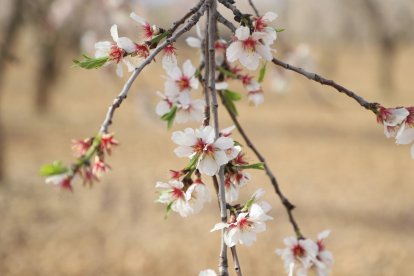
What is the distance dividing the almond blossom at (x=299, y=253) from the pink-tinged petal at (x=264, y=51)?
43cm

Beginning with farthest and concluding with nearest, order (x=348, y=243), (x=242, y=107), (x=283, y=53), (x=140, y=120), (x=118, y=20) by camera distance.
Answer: (x=242, y=107)
(x=140, y=120)
(x=118, y=20)
(x=348, y=243)
(x=283, y=53)

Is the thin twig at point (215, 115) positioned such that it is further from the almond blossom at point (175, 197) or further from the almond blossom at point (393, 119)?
the almond blossom at point (393, 119)

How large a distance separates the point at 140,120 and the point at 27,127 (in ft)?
5.94

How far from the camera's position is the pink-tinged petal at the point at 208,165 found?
0.77 metres

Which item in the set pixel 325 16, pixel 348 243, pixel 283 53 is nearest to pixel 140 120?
pixel 348 243

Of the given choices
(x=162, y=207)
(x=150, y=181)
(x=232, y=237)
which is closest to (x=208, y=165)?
(x=232, y=237)

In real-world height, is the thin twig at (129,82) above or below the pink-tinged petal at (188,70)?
below

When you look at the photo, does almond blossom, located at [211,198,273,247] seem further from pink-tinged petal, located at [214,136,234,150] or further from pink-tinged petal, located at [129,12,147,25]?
pink-tinged petal, located at [129,12,147,25]

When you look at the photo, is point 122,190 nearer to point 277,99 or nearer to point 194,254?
point 194,254

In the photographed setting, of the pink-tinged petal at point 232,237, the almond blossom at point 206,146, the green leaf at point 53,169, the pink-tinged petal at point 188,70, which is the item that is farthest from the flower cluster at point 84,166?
the pink-tinged petal at point 188,70

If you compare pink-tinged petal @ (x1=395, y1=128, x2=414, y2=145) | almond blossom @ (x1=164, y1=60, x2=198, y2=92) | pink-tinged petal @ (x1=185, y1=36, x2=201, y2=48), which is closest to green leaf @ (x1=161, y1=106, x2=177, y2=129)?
almond blossom @ (x1=164, y1=60, x2=198, y2=92)

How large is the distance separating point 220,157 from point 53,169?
0.75 feet

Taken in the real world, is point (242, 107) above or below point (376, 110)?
above

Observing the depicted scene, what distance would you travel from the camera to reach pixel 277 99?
1264 cm
